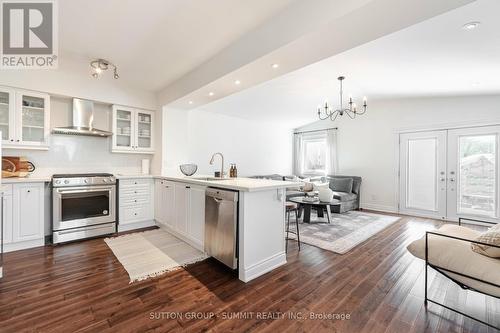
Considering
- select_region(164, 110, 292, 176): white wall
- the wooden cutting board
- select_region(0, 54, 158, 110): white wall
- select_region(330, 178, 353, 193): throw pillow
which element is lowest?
select_region(330, 178, 353, 193): throw pillow

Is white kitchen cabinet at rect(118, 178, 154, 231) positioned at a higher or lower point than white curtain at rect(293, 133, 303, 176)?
lower

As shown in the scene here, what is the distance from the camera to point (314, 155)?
7695 millimetres

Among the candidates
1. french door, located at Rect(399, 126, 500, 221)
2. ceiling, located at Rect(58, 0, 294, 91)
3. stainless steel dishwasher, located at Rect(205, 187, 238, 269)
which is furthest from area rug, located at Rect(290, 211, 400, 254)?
ceiling, located at Rect(58, 0, 294, 91)

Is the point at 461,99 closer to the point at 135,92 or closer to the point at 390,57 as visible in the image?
the point at 390,57

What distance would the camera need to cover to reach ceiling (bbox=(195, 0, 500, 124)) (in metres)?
2.45

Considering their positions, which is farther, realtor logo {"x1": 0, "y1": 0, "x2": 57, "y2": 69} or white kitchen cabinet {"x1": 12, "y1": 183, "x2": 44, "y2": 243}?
white kitchen cabinet {"x1": 12, "y1": 183, "x2": 44, "y2": 243}

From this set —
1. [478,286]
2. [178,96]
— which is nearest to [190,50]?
[178,96]

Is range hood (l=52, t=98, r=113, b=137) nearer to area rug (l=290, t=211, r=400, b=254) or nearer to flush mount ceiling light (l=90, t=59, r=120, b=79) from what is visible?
flush mount ceiling light (l=90, t=59, r=120, b=79)

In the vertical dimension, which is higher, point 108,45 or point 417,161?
point 108,45

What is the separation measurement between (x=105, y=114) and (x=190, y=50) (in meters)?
2.33

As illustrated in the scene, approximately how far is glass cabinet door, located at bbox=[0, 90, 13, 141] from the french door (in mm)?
7665

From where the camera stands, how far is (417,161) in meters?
5.42

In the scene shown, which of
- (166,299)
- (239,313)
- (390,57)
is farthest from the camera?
(390,57)

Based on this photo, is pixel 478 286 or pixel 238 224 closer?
pixel 478 286
